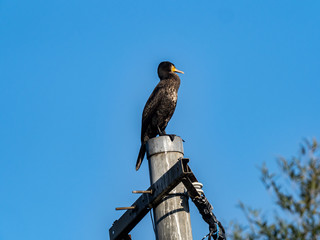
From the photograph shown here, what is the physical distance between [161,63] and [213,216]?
15.1 feet

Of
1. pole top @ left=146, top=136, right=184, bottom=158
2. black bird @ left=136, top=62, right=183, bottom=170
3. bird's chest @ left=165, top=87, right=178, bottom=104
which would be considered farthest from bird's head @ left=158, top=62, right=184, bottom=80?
pole top @ left=146, top=136, right=184, bottom=158

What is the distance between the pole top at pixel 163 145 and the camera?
489 centimetres

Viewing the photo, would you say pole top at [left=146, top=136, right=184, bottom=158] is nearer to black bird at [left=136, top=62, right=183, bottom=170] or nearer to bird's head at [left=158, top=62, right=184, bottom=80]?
black bird at [left=136, top=62, right=183, bottom=170]

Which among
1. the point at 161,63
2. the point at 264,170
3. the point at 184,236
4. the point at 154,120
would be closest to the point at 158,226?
the point at 184,236

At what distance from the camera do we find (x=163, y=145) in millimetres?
4891

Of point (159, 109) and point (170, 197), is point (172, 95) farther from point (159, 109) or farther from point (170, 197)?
point (170, 197)

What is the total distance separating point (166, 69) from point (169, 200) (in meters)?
4.52

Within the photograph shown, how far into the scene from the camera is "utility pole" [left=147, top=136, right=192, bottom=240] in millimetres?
4609

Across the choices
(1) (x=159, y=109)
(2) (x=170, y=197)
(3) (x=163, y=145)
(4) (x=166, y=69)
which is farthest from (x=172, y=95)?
(2) (x=170, y=197)

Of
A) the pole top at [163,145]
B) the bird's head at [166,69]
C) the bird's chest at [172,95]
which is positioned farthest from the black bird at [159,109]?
the pole top at [163,145]

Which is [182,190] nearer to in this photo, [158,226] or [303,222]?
[158,226]

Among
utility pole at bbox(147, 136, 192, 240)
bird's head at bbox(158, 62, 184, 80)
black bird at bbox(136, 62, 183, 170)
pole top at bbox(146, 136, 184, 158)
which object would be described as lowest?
utility pole at bbox(147, 136, 192, 240)

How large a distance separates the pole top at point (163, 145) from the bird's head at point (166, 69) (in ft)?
13.0

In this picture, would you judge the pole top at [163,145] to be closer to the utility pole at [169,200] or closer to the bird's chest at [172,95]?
the utility pole at [169,200]
